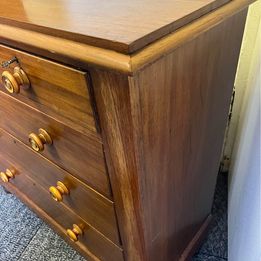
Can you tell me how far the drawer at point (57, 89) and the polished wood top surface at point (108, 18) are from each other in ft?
0.20

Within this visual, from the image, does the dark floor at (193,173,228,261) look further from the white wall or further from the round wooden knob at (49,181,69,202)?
the round wooden knob at (49,181,69,202)

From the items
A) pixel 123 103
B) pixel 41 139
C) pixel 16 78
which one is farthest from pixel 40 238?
pixel 123 103

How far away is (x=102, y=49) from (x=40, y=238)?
40.6 inches

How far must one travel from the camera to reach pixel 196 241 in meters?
0.99

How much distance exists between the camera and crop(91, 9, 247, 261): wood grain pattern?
1.41ft

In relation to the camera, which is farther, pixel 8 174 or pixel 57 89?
pixel 8 174

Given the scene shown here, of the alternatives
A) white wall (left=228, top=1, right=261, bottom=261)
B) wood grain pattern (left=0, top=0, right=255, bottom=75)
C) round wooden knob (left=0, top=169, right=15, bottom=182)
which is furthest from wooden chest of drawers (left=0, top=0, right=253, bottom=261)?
round wooden knob (left=0, top=169, right=15, bottom=182)

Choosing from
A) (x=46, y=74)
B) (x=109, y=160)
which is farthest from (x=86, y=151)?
(x=46, y=74)

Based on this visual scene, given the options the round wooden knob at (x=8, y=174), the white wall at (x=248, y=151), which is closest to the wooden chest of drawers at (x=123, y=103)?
the white wall at (x=248, y=151)

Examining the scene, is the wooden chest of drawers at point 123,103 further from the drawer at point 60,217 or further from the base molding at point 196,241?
the base molding at point 196,241

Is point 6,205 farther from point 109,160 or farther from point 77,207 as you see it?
point 109,160

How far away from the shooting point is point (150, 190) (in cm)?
56

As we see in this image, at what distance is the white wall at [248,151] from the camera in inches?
27.5

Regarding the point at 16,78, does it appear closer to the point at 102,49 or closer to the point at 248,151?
the point at 102,49
